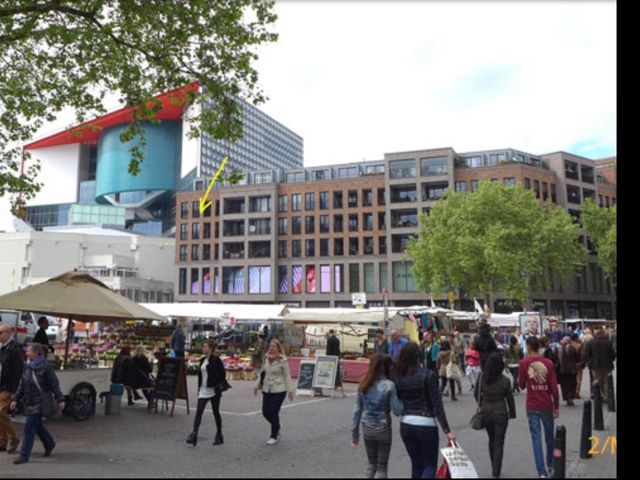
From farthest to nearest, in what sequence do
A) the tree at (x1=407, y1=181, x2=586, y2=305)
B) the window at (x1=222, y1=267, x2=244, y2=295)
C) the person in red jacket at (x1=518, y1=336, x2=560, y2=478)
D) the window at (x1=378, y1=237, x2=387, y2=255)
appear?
the window at (x1=222, y1=267, x2=244, y2=295) → the window at (x1=378, y1=237, x2=387, y2=255) → the tree at (x1=407, y1=181, x2=586, y2=305) → the person in red jacket at (x1=518, y1=336, x2=560, y2=478)

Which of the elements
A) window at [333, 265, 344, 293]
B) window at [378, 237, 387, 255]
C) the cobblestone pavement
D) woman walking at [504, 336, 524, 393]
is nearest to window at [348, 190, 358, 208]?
window at [378, 237, 387, 255]

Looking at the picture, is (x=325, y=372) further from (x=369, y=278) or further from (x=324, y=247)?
(x=324, y=247)

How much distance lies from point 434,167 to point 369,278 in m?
14.7

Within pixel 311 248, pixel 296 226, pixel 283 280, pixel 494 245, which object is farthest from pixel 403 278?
pixel 494 245

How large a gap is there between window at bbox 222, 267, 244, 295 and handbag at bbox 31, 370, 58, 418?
6389cm

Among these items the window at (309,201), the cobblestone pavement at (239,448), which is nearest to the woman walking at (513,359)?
the cobblestone pavement at (239,448)

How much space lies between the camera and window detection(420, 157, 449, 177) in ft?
214

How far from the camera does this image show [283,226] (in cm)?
7294

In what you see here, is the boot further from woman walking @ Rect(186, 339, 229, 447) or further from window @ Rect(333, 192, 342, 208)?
window @ Rect(333, 192, 342, 208)

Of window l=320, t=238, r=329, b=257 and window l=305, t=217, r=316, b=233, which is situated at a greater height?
window l=305, t=217, r=316, b=233

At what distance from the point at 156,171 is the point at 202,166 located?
1034 cm

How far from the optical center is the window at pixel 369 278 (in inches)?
2667

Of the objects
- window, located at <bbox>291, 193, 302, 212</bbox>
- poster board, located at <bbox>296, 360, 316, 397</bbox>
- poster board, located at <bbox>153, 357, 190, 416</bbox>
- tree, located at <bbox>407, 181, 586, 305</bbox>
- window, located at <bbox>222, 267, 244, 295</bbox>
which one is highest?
Answer: window, located at <bbox>291, 193, 302, 212</bbox>
